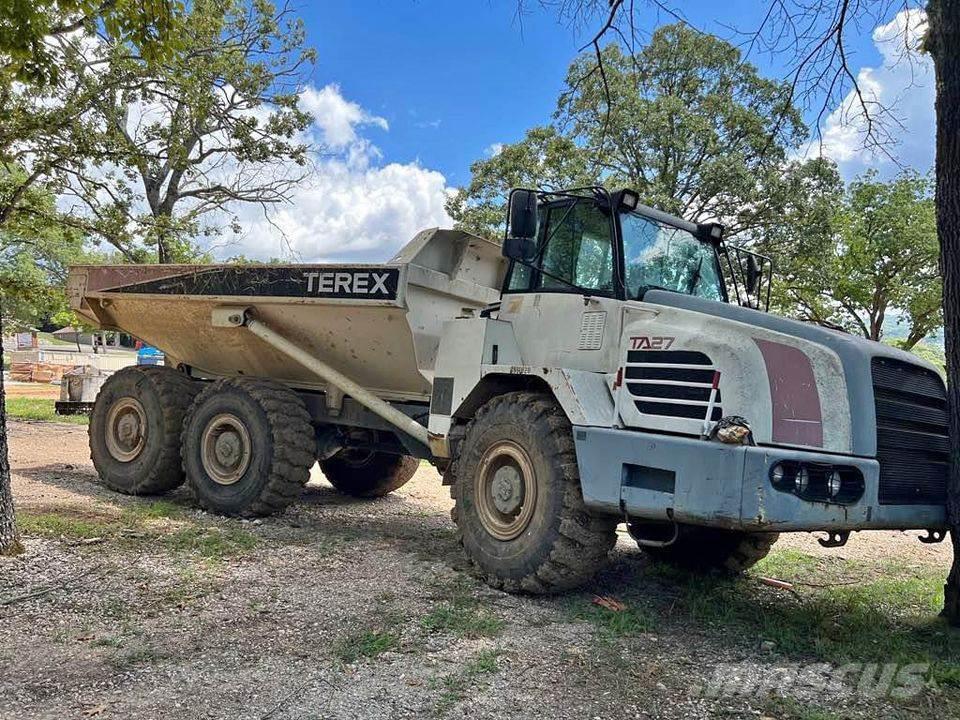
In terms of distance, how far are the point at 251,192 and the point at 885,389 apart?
47.4 feet

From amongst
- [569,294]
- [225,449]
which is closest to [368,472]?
[225,449]

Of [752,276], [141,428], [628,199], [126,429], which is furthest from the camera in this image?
[126,429]

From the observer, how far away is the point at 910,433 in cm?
482

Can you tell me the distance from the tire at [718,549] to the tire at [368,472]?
3872mm

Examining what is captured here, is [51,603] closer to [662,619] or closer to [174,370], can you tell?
[662,619]

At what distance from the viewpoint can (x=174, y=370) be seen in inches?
356

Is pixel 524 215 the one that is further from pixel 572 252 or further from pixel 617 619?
pixel 617 619

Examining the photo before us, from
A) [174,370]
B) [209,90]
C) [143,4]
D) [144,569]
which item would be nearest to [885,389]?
[144,569]

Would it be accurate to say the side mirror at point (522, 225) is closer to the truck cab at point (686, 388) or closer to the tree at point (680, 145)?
the truck cab at point (686, 388)

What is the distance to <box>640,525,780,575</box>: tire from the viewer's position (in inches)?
243

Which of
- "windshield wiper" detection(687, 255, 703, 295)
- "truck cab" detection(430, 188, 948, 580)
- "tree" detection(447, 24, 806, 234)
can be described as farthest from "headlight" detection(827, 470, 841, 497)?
"tree" detection(447, 24, 806, 234)

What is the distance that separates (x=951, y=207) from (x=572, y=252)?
2372mm

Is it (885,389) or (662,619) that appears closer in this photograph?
(885,389)

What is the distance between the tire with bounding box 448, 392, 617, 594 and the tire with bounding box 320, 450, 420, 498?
3772 mm
